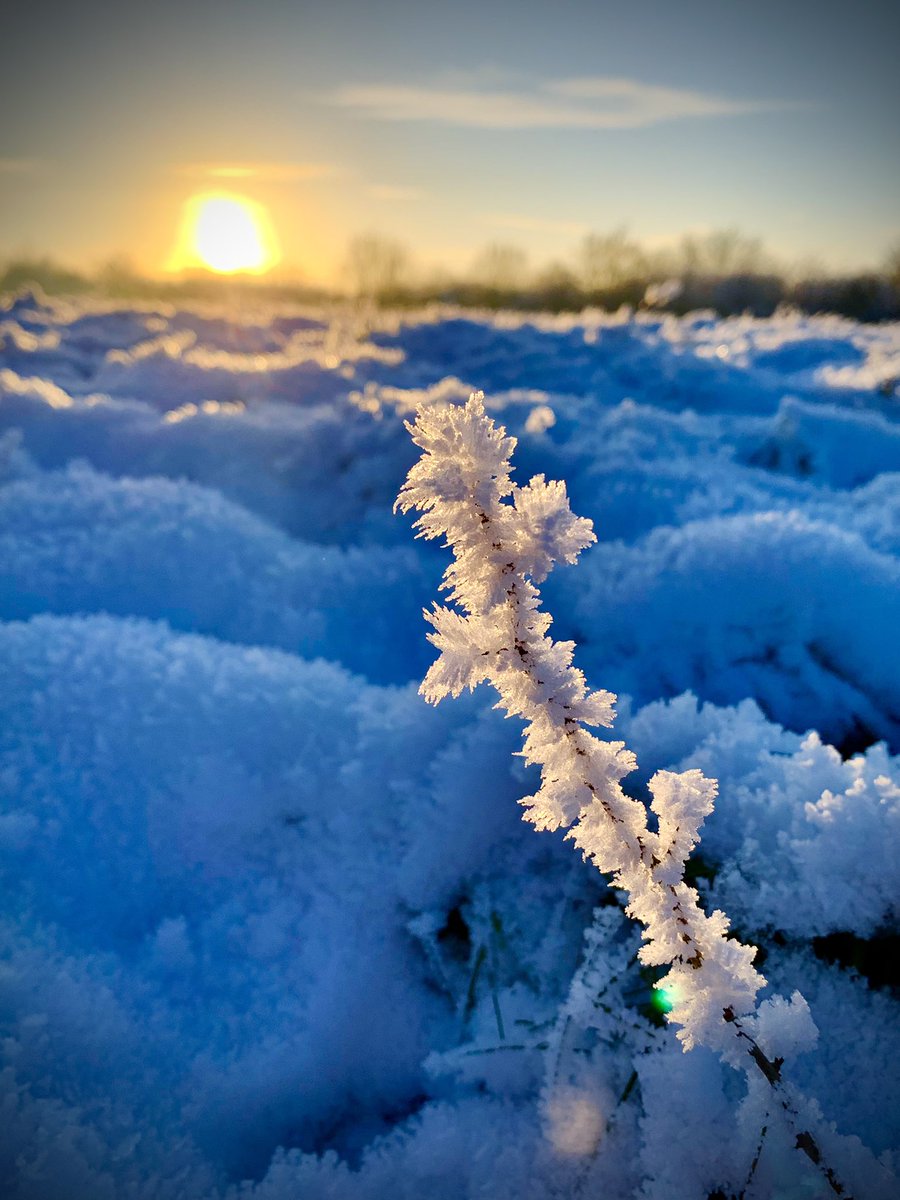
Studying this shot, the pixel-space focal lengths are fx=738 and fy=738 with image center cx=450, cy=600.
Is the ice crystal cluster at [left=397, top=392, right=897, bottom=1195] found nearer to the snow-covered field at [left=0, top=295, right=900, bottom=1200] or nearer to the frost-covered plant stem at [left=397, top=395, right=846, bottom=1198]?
the frost-covered plant stem at [left=397, top=395, right=846, bottom=1198]

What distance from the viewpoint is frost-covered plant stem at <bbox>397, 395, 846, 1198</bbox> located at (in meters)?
0.51

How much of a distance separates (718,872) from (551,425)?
2053mm

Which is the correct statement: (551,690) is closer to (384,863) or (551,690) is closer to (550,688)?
(550,688)

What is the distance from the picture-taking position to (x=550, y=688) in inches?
21.5

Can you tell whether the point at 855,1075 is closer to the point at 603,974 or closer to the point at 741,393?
the point at 603,974

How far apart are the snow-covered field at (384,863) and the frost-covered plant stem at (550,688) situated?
0.22m

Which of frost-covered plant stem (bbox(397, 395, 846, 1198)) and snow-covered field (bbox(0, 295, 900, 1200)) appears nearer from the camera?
frost-covered plant stem (bbox(397, 395, 846, 1198))

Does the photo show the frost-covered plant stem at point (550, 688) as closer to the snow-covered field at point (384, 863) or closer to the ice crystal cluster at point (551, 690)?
the ice crystal cluster at point (551, 690)

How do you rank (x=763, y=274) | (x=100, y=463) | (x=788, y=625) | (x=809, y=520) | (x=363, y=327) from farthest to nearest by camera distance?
(x=763, y=274)
(x=363, y=327)
(x=100, y=463)
(x=809, y=520)
(x=788, y=625)

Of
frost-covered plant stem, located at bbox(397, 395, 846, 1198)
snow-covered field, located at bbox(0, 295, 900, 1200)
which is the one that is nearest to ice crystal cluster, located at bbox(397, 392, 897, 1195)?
frost-covered plant stem, located at bbox(397, 395, 846, 1198)

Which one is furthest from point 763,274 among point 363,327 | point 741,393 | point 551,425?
point 551,425

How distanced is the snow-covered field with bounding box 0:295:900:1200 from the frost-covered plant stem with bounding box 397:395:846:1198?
22cm

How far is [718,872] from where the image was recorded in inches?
46.5

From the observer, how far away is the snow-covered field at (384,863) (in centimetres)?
103
